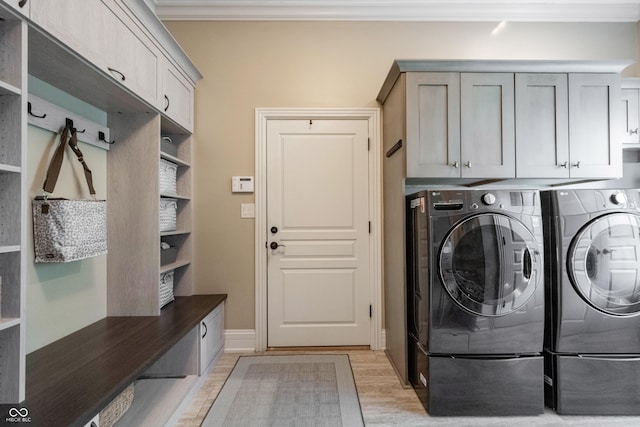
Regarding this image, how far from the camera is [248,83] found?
9.92 ft

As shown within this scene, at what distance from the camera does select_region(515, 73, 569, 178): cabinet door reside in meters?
2.33

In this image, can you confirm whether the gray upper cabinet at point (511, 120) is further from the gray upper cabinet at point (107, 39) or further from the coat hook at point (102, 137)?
the coat hook at point (102, 137)

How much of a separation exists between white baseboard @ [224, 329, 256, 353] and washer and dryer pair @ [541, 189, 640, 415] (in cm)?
215

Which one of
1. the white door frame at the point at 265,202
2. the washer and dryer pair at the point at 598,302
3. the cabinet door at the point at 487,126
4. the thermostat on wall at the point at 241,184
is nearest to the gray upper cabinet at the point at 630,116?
the washer and dryer pair at the point at 598,302

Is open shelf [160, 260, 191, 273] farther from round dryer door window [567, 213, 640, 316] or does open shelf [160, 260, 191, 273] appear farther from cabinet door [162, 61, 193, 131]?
round dryer door window [567, 213, 640, 316]

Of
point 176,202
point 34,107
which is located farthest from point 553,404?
point 34,107

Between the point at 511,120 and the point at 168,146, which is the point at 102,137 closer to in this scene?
the point at 168,146

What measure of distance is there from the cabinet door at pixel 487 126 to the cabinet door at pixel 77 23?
204 centimetres

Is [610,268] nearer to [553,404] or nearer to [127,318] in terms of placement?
[553,404]

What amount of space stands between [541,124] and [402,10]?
1494 mm

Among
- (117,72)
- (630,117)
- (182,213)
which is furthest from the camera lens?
(182,213)

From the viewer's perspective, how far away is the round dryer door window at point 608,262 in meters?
2.01

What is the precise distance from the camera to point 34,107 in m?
1.67

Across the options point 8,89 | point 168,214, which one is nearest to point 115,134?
point 168,214
